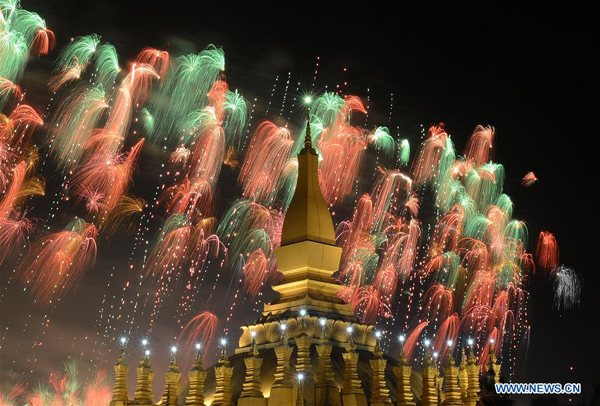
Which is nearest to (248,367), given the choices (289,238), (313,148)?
(289,238)

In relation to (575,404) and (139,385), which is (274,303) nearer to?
(139,385)

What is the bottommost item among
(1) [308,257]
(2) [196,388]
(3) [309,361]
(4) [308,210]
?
(2) [196,388]

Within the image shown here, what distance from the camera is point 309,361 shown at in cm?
3506

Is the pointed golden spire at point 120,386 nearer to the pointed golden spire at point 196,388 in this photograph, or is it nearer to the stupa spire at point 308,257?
the pointed golden spire at point 196,388

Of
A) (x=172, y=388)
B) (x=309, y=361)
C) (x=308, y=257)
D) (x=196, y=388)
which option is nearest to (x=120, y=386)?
(x=172, y=388)

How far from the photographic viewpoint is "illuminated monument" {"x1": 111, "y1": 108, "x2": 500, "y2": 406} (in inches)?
1371

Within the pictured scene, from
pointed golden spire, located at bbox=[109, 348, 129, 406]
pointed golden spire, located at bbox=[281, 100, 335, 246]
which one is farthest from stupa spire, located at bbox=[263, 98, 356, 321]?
pointed golden spire, located at bbox=[109, 348, 129, 406]

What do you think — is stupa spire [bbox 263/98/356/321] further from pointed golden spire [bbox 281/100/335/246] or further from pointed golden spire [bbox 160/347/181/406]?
pointed golden spire [bbox 160/347/181/406]

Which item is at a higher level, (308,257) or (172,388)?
(308,257)

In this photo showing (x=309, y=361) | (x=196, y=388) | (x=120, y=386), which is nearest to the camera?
(x=309, y=361)

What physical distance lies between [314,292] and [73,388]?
1757 centimetres

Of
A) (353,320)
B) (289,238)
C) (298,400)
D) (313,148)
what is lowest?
(298,400)

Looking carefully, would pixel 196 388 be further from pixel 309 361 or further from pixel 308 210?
pixel 308 210

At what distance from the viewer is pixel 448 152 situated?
49.2 m
